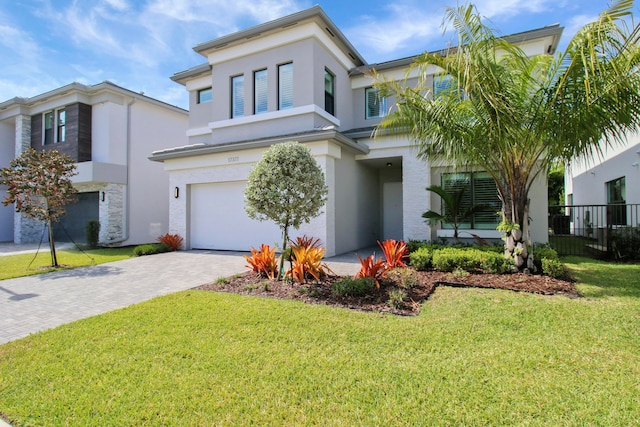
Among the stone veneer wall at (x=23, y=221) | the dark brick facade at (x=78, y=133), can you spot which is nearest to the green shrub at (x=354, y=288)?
the dark brick facade at (x=78, y=133)

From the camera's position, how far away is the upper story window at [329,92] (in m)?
12.8

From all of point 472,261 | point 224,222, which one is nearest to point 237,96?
point 224,222

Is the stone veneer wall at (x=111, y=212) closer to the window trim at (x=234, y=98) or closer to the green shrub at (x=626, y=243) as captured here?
the window trim at (x=234, y=98)

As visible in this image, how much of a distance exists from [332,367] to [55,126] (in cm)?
2050

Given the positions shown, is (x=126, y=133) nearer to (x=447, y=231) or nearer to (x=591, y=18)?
(x=447, y=231)

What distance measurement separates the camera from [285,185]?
22.7 ft

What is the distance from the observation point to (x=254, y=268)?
7945mm

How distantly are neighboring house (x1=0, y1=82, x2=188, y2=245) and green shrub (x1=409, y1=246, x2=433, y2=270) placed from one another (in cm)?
1388

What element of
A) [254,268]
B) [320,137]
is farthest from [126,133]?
[254,268]

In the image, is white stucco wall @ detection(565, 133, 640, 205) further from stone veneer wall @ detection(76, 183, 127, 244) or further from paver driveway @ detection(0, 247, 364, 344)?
stone veneer wall @ detection(76, 183, 127, 244)

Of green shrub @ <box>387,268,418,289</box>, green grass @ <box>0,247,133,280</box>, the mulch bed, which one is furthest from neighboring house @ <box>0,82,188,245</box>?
green shrub @ <box>387,268,418,289</box>

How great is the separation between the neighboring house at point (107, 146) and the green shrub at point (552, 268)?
1664 centimetres

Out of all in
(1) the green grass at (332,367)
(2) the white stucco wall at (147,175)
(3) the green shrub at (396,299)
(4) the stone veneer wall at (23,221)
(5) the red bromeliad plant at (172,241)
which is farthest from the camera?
(4) the stone veneer wall at (23,221)

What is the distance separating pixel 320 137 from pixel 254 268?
467cm
